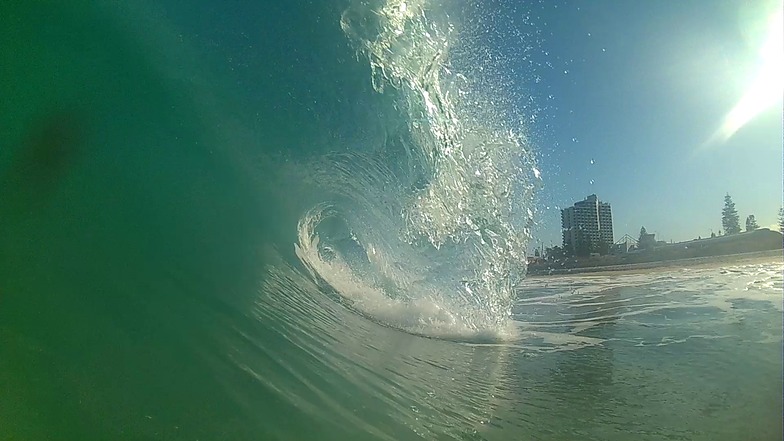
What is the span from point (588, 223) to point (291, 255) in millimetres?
2693

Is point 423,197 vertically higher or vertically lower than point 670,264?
higher

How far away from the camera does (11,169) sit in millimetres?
2662

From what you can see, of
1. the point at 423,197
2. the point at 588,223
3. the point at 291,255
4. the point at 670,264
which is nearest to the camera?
the point at 291,255

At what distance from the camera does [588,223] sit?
5.27 m

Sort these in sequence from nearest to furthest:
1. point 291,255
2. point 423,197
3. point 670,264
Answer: point 291,255
point 423,197
point 670,264

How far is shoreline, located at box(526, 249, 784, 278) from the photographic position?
4.94 metres

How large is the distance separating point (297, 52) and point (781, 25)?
313cm

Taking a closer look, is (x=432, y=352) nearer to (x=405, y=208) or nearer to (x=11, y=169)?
(x=405, y=208)

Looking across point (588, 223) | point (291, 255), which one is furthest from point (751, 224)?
point (291, 255)

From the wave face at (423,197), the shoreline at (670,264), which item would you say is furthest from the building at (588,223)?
the shoreline at (670,264)

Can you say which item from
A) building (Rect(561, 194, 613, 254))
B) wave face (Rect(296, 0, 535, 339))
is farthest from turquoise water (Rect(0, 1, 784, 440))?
building (Rect(561, 194, 613, 254))

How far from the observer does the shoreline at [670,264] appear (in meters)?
4.94

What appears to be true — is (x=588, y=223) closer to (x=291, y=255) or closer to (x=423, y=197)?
(x=423, y=197)

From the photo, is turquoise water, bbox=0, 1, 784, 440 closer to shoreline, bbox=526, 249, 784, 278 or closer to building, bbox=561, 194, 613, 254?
shoreline, bbox=526, 249, 784, 278
